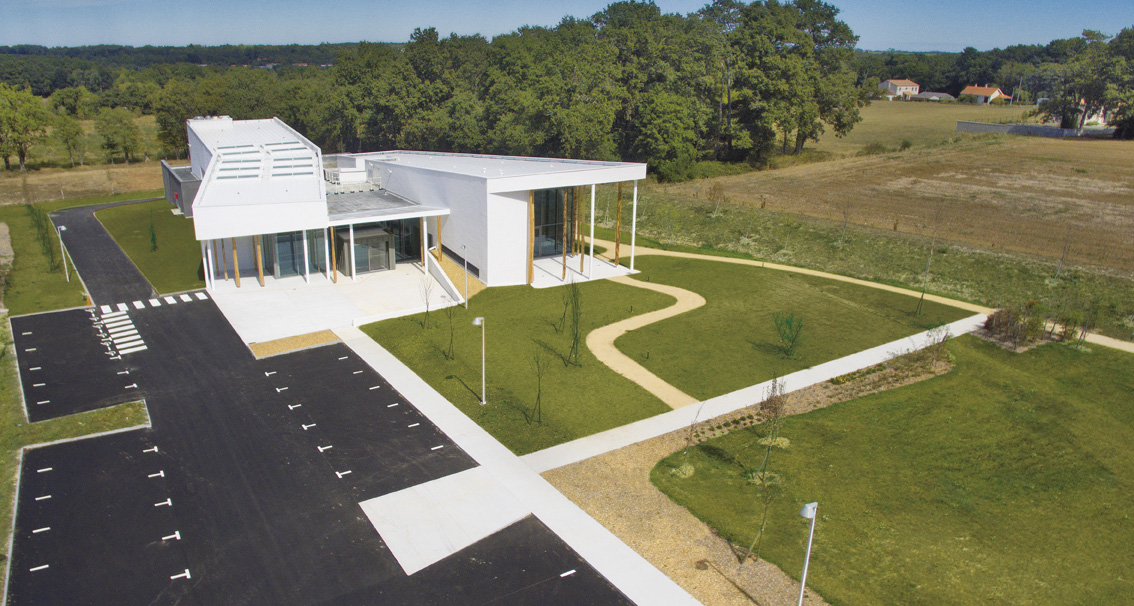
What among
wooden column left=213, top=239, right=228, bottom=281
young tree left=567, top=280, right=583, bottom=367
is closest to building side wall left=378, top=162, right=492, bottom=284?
young tree left=567, top=280, right=583, bottom=367

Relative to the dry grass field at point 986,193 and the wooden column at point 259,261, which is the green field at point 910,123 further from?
the wooden column at point 259,261

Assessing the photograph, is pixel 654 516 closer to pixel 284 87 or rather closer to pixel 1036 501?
pixel 1036 501

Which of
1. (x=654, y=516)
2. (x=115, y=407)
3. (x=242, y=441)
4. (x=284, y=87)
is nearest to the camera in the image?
(x=654, y=516)

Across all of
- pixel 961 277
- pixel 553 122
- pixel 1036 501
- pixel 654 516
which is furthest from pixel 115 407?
pixel 553 122

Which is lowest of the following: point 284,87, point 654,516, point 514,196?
point 654,516

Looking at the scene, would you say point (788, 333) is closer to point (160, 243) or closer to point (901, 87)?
point (160, 243)

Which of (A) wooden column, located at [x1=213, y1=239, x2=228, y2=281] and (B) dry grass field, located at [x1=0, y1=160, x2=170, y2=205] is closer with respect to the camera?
(A) wooden column, located at [x1=213, y1=239, x2=228, y2=281]

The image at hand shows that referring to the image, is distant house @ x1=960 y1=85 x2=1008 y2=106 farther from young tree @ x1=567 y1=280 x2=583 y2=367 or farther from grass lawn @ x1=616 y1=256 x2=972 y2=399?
young tree @ x1=567 y1=280 x2=583 y2=367
